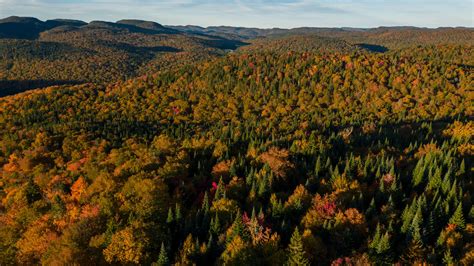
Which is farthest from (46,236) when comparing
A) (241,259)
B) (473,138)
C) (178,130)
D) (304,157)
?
(473,138)

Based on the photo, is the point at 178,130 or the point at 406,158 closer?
the point at 406,158

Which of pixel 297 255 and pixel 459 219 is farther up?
pixel 459 219

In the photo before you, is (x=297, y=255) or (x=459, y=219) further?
(x=459, y=219)

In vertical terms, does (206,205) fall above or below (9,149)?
above

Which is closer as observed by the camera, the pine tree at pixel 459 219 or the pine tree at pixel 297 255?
the pine tree at pixel 297 255

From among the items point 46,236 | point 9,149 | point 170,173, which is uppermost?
point 170,173

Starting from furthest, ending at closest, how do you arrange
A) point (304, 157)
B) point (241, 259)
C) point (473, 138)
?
1. point (473, 138)
2. point (304, 157)
3. point (241, 259)

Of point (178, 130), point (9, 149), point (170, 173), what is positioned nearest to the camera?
point (170, 173)

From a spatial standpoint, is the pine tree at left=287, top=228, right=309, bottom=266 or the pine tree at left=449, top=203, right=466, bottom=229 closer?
the pine tree at left=287, top=228, right=309, bottom=266

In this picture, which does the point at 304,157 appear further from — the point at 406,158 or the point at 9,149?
the point at 9,149
